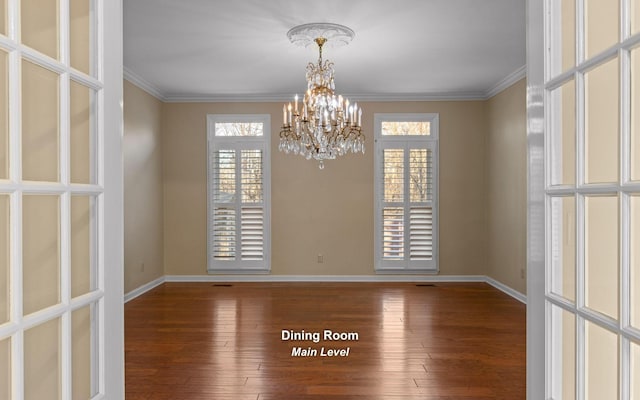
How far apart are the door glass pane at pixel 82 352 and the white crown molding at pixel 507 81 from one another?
541 centimetres

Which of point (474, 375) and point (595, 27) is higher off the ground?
point (595, 27)

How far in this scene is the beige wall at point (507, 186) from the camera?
5.67 metres

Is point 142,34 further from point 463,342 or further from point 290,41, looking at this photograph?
point 463,342

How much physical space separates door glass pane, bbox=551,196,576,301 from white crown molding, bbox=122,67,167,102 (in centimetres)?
522

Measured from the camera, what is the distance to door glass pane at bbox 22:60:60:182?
1.06 m

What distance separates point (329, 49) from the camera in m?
4.87

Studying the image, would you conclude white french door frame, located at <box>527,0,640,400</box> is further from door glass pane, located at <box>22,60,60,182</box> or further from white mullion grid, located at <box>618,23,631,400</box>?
door glass pane, located at <box>22,60,60,182</box>

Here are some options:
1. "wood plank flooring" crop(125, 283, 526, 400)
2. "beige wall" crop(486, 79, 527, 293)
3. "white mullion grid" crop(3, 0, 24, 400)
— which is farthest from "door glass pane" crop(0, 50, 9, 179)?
"beige wall" crop(486, 79, 527, 293)

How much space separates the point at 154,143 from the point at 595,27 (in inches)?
250

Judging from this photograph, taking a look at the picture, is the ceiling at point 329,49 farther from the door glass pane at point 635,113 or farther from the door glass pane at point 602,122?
the door glass pane at point 635,113

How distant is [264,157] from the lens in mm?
7004

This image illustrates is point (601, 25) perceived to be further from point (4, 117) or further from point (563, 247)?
point (4, 117)

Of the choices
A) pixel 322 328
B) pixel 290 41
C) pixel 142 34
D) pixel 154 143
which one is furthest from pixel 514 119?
pixel 154 143

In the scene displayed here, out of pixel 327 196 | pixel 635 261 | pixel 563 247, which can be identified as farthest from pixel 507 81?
pixel 635 261
